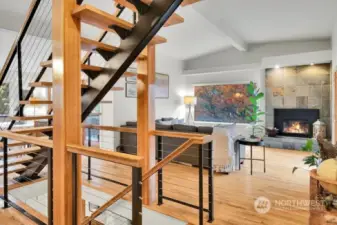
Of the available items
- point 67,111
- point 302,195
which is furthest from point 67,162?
point 302,195

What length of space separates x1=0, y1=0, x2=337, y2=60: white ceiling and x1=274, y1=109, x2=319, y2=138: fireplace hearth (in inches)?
79.5

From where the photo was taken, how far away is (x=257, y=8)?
4.29 meters

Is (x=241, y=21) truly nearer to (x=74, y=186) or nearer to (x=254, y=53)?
(x=254, y=53)

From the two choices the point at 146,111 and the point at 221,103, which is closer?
the point at 146,111

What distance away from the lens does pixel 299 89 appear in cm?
638

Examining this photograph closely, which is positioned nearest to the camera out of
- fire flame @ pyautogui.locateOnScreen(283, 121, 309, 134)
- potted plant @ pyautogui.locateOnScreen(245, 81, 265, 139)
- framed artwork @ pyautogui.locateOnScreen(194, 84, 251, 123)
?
fire flame @ pyautogui.locateOnScreen(283, 121, 309, 134)

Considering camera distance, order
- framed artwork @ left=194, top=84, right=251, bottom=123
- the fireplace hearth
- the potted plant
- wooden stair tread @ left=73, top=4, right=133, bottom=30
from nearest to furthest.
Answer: wooden stair tread @ left=73, top=4, right=133, bottom=30 → the fireplace hearth → the potted plant → framed artwork @ left=194, top=84, right=251, bottom=123

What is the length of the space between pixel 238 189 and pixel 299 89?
4454 mm

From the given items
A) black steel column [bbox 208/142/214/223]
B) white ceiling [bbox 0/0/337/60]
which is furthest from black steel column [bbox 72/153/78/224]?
white ceiling [bbox 0/0/337/60]

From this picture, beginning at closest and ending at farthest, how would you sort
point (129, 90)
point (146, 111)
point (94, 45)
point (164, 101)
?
point (94, 45) < point (146, 111) < point (129, 90) < point (164, 101)

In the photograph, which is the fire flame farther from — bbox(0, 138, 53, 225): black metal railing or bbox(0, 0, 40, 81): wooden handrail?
bbox(0, 0, 40, 81): wooden handrail

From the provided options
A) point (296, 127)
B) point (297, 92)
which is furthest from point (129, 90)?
point (296, 127)

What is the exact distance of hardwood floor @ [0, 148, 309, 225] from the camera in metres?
2.48

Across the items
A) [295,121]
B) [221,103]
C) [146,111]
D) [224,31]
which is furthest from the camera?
[221,103]
